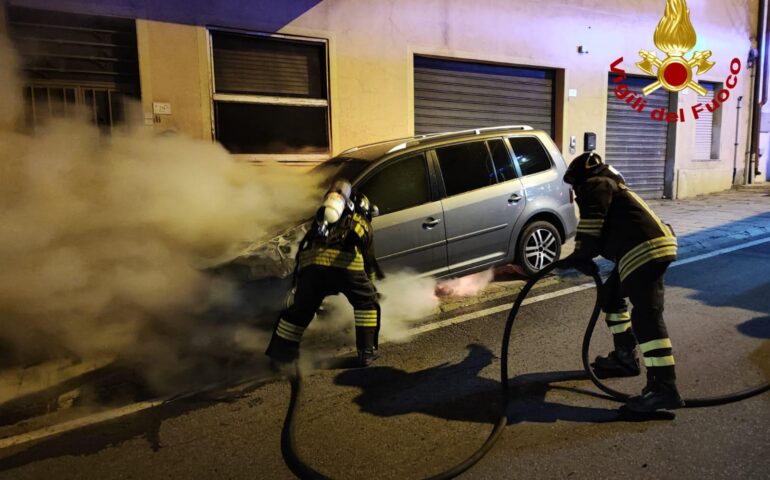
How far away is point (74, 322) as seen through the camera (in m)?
4.54

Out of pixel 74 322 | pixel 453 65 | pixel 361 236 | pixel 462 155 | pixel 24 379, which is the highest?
pixel 453 65

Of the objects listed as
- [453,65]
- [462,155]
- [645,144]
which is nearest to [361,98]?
[453,65]

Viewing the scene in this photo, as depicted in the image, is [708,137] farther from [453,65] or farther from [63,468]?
[63,468]

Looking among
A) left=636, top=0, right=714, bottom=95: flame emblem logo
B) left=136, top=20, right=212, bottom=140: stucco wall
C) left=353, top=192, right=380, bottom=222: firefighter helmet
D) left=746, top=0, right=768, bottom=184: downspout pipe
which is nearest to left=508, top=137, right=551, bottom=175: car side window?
left=353, top=192, right=380, bottom=222: firefighter helmet

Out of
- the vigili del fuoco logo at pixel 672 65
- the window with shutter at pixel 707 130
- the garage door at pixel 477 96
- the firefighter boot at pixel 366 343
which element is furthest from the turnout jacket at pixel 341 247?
the window with shutter at pixel 707 130

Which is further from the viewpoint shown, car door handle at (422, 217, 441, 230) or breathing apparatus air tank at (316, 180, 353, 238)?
car door handle at (422, 217, 441, 230)

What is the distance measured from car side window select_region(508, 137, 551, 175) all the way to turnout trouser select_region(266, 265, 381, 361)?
306cm

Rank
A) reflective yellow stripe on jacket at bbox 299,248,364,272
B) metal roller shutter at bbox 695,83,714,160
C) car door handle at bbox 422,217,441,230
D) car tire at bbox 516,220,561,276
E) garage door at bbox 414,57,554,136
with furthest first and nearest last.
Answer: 1. metal roller shutter at bbox 695,83,714,160
2. garage door at bbox 414,57,554,136
3. car tire at bbox 516,220,561,276
4. car door handle at bbox 422,217,441,230
5. reflective yellow stripe on jacket at bbox 299,248,364,272

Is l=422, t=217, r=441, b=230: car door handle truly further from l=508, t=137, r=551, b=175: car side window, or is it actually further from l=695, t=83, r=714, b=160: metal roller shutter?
l=695, t=83, r=714, b=160: metal roller shutter

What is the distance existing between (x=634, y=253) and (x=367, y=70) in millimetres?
6602

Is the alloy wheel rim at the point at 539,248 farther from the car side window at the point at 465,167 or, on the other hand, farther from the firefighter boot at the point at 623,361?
the firefighter boot at the point at 623,361

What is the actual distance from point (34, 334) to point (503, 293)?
4538 mm

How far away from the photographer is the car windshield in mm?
5230

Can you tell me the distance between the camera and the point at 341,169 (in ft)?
18.3
